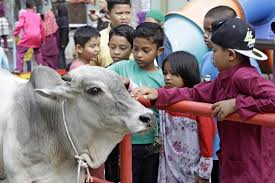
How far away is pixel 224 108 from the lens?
7.43 ft

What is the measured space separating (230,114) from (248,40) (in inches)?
13.9

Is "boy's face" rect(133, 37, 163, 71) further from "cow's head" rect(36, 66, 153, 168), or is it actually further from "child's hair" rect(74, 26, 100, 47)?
"cow's head" rect(36, 66, 153, 168)

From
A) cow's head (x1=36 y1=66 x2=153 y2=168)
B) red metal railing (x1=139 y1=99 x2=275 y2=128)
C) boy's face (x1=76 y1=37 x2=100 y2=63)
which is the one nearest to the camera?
red metal railing (x1=139 y1=99 x2=275 y2=128)

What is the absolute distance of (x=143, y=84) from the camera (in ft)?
11.2

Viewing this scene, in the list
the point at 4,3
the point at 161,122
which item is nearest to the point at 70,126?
the point at 161,122

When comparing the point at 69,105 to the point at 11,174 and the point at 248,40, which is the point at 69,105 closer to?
the point at 11,174

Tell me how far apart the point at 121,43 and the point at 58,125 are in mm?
1380

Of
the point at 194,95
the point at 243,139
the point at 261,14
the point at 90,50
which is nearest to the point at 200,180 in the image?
the point at 194,95

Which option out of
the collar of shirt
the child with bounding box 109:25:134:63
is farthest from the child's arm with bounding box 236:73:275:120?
the child with bounding box 109:25:134:63

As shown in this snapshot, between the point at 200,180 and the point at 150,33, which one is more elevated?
the point at 150,33

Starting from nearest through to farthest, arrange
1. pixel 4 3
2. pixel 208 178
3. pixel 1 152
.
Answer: pixel 1 152, pixel 208 178, pixel 4 3

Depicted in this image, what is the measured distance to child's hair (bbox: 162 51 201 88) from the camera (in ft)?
10.8

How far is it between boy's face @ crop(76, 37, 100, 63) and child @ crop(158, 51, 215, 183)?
0.84 m

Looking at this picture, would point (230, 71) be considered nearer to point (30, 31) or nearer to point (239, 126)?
point (239, 126)
